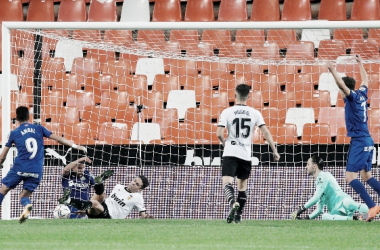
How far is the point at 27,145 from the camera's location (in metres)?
8.70

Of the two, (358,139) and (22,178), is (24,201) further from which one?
(358,139)

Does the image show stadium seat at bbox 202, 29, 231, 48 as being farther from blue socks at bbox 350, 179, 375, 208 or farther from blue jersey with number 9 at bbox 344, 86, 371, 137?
blue socks at bbox 350, 179, 375, 208

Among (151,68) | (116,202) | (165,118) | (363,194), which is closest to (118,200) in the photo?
(116,202)

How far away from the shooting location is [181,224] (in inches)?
336

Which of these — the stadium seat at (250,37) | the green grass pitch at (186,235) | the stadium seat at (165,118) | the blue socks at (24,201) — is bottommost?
the green grass pitch at (186,235)

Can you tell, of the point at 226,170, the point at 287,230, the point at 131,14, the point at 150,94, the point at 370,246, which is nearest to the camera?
the point at 370,246

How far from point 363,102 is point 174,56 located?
437cm

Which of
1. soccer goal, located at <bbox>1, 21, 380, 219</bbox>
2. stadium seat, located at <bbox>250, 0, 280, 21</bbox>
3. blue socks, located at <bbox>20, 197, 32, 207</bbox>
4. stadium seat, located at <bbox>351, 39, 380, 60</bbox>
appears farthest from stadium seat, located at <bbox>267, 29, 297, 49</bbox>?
blue socks, located at <bbox>20, 197, 32, 207</bbox>

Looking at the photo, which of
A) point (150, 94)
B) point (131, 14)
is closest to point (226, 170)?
point (150, 94)

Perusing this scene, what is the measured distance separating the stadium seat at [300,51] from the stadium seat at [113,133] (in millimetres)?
3040

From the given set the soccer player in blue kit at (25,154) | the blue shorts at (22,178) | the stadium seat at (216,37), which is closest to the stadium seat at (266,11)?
the stadium seat at (216,37)

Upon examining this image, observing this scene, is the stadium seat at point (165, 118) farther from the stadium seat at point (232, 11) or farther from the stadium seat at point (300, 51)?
the stadium seat at point (232, 11)

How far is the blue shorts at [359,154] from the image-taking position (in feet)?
27.8

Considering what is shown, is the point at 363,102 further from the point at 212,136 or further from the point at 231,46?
the point at 231,46
